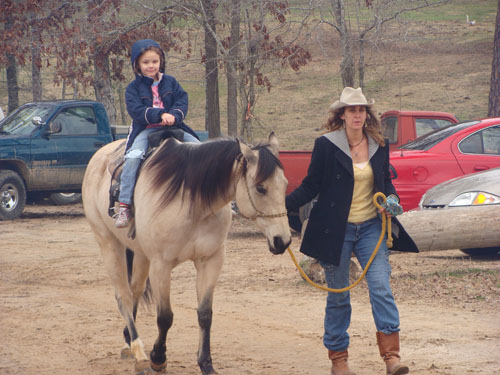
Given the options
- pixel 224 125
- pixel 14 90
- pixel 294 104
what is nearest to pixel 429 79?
pixel 294 104

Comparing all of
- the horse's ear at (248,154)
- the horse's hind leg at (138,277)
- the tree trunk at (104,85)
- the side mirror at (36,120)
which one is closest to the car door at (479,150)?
the horse's hind leg at (138,277)

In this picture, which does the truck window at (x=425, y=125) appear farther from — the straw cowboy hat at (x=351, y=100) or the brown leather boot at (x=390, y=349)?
the brown leather boot at (x=390, y=349)

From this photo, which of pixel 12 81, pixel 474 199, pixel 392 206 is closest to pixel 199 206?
pixel 392 206

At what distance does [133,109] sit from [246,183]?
1353mm

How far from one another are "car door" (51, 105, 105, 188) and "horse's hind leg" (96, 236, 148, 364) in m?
9.40

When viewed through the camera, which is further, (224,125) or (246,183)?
(224,125)

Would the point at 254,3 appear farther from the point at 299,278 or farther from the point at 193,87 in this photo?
the point at 193,87

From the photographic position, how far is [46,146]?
52.0 feet

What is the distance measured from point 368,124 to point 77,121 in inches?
470

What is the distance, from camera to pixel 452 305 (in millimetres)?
7695

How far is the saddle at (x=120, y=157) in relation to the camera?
19.9 feet

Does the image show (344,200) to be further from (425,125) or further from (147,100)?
(425,125)

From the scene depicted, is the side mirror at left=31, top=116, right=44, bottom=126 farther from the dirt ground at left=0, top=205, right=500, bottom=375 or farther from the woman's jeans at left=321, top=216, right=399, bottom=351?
the woman's jeans at left=321, top=216, right=399, bottom=351

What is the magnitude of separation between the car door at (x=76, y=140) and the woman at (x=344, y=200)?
11.4 m
